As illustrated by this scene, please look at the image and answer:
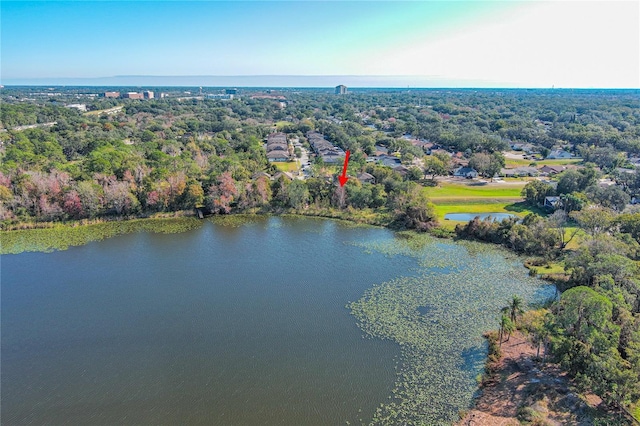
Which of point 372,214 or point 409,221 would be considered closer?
point 409,221

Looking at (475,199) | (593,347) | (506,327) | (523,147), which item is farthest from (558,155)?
(593,347)

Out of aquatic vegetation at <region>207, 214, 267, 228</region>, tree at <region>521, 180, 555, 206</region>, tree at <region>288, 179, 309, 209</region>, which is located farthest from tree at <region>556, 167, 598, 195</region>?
aquatic vegetation at <region>207, 214, 267, 228</region>

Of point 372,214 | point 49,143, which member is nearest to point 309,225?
point 372,214

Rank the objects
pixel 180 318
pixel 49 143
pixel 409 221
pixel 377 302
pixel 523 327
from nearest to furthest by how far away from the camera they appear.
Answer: pixel 523 327 → pixel 180 318 → pixel 377 302 → pixel 409 221 → pixel 49 143

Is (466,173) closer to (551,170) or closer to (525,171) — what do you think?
(525,171)

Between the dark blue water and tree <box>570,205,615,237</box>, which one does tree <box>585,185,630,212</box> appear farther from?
the dark blue water

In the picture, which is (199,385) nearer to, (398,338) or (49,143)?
(398,338)
